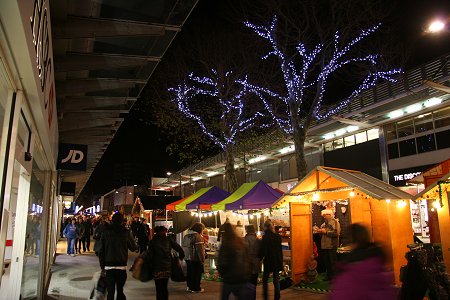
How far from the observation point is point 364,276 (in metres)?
3.66

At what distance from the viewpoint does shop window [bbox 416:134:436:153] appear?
667 inches

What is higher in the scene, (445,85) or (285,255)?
(445,85)

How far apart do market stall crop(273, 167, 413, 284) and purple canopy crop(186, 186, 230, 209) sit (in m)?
4.43

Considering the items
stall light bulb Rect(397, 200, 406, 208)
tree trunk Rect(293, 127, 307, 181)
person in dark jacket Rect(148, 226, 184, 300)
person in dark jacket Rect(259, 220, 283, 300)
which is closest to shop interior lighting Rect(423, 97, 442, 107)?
tree trunk Rect(293, 127, 307, 181)

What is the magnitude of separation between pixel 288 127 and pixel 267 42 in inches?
149

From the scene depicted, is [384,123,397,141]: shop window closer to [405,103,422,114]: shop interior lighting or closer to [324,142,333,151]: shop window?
[405,103,422,114]: shop interior lighting

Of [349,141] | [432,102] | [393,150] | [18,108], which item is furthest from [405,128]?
[18,108]

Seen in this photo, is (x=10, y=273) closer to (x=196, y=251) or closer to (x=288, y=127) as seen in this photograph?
(x=196, y=251)

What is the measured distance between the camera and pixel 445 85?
14.5m

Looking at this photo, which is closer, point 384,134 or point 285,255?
point 285,255

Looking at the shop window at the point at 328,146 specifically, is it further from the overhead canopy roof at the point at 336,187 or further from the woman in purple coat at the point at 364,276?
the woman in purple coat at the point at 364,276

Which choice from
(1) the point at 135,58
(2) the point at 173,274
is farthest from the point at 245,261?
(1) the point at 135,58

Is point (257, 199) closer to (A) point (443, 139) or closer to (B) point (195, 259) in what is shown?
(B) point (195, 259)

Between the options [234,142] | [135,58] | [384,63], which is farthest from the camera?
Result: [234,142]
